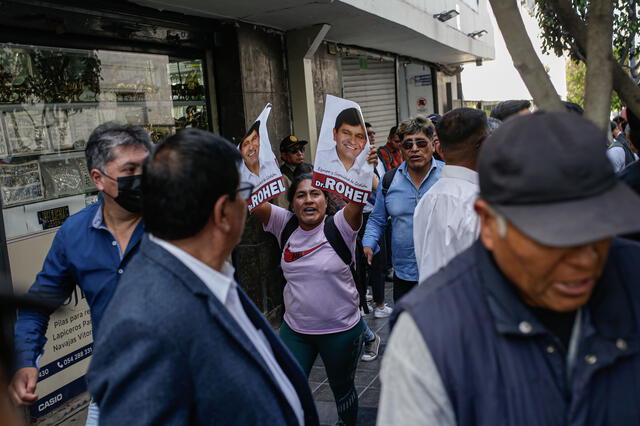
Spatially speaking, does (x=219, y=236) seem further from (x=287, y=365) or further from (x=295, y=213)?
(x=295, y=213)

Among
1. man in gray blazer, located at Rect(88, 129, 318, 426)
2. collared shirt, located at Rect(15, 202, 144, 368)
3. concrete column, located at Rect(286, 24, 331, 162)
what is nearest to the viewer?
man in gray blazer, located at Rect(88, 129, 318, 426)

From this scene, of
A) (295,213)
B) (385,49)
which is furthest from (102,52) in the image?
(385,49)

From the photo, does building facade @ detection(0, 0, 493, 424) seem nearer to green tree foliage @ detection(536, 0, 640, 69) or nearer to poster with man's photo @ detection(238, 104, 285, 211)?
poster with man's photo @ detection(238, 104, 285, 211)

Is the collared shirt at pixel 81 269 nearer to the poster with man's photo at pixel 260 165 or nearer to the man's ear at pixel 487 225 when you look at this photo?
the poster with man's photo at pixel 260 165

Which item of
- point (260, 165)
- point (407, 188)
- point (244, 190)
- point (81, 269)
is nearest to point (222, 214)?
point (244, 190)

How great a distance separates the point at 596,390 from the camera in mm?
1308

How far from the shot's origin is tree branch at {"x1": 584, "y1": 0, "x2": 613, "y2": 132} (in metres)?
1.71

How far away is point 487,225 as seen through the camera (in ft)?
4.56

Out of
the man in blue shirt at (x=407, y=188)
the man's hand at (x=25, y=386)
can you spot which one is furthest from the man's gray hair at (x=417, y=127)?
the man's hand at (x=25, y=386)

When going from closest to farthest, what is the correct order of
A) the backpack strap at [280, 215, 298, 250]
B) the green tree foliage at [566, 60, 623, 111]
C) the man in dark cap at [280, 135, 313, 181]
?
the backpack strap at [280, 215, 298, 250]
the man in dark cap at [280, 135, 313, 181]
the green tree foliage at [566, 60, 623, 111]

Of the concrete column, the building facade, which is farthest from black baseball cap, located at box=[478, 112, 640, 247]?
the concrete column

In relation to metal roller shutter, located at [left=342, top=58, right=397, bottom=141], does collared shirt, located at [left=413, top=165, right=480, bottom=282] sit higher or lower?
lower

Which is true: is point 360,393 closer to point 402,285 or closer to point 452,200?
point 402,285

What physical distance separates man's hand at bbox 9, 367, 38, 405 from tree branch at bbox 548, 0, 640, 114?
2.41 meters
